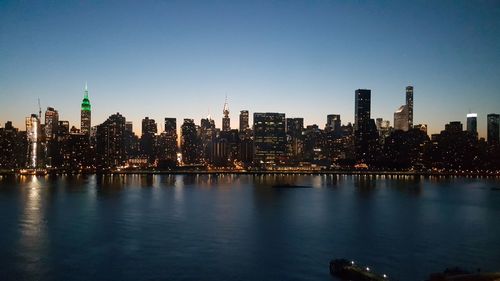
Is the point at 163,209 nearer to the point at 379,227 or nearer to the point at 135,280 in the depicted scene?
the point at 379,227

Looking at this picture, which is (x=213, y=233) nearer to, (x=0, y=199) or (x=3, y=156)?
(x=0, y=199)

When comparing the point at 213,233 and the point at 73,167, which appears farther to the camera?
the point at 73,167

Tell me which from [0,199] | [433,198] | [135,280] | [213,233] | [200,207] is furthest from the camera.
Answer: [433,198]

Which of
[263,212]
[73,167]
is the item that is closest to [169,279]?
[263,212]

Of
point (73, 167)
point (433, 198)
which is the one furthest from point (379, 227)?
point (73, 167)

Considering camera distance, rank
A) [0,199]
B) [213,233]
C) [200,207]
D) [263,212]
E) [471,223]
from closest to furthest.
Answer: [213,233]
[471,223]
[263,212]
[200,207]
[0,199]

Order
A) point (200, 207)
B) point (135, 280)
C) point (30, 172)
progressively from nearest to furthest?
point (135, 280), point (200, 207), point (30, 172)
